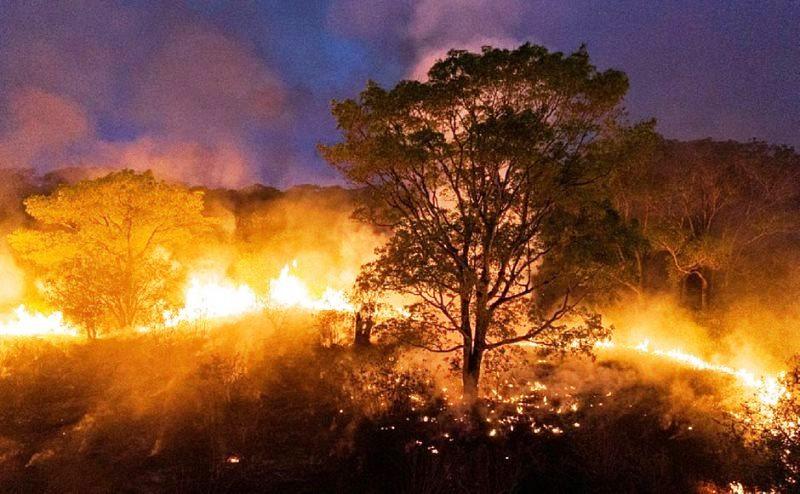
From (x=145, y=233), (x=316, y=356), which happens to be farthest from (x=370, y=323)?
(x=145, y=233)

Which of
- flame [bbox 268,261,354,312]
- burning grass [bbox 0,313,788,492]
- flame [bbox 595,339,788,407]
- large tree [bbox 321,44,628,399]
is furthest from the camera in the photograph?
flame [bbox 268,261,354,312]

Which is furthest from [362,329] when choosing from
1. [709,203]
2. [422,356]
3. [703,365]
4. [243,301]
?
[709,203]

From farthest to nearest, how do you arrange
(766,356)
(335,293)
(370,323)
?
(335,293) → (766,356) → (370,323)

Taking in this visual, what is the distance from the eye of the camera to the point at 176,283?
2242 cm

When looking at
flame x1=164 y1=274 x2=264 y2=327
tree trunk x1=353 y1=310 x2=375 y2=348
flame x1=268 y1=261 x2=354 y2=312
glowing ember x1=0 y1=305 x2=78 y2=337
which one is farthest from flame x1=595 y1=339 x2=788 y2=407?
glowing ember x1=0 y1=305 x2=78 y2=337

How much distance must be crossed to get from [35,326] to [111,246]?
165 inches

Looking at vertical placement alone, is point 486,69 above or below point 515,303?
above

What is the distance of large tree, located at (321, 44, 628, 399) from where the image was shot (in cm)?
1267

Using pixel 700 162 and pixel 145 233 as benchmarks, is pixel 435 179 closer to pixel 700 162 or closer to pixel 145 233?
pixel 145 233

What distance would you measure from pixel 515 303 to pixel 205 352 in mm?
9537

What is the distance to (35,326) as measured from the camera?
21.1 m

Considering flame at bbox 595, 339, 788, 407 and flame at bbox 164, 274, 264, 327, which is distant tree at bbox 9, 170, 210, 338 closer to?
flame at bbox 164, 274, 264, 327

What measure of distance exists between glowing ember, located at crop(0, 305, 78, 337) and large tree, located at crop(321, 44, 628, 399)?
514 inches

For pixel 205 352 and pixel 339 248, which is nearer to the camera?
pixel 205 352
